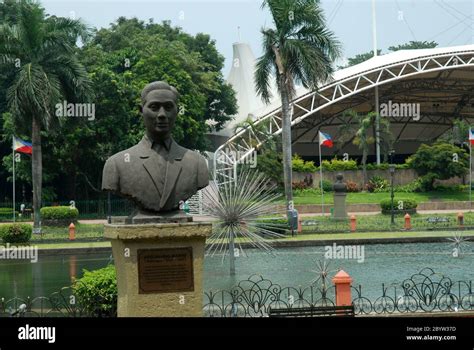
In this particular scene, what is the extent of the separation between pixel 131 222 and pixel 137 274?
63 cm

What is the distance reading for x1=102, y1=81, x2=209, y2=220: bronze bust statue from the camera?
1015cm

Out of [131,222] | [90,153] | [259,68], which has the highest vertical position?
[259,68]

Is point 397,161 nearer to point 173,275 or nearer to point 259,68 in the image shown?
point 259,68

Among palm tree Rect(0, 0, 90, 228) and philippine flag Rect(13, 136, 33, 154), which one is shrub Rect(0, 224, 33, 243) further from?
philippine flag Rect(13, 136, 33, 154)

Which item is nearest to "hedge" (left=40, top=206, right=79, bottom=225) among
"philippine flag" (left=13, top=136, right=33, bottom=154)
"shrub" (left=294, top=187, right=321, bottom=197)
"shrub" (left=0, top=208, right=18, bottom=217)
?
"philippine flag" (left=13, top=136, right=33, bottom=154)

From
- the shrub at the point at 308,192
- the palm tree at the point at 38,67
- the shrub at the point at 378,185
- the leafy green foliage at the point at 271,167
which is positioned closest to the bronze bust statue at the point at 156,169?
the palm tree at the point at 38,67

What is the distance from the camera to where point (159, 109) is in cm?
1024

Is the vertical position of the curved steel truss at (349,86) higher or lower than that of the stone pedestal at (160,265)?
higher

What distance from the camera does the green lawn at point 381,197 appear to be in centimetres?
4709

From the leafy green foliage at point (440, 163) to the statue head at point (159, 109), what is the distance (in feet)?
136

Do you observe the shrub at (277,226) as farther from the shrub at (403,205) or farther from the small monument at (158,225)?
the small monument at (158,225)

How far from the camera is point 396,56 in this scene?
6041 centimetres

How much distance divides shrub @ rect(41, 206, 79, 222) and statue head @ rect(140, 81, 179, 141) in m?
26.9
